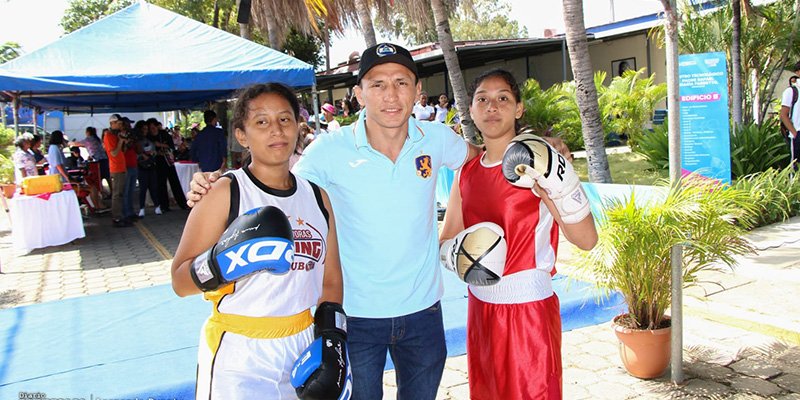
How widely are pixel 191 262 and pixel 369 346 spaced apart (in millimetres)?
817

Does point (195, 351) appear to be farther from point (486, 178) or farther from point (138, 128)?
point (138, 128)

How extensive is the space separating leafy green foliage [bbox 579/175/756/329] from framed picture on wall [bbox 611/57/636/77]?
16912 millimetres

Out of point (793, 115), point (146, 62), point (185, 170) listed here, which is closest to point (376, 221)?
point (146, 62)

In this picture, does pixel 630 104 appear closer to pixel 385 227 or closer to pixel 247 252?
pixel 385 227

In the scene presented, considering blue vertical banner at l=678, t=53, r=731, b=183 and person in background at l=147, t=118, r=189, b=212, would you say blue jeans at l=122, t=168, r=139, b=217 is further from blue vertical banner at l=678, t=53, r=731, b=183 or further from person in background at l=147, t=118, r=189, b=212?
blue vertical banner at l=678, t=53, r=731, b=183

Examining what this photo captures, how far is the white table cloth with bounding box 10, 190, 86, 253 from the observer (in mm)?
8594

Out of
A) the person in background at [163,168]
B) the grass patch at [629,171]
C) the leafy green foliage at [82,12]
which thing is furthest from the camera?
the leafy green foliage at [82,12]

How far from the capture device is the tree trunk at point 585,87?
7012 millimetres

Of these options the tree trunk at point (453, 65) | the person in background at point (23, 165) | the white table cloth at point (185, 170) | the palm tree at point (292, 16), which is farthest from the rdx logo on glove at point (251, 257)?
the palm tree at point (292, 16)

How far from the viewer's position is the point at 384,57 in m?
2.35

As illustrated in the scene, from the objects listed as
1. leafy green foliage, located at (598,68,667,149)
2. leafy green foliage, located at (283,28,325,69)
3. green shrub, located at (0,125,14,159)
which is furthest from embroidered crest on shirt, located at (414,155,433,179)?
leafy green foliage, located at (283,28,325,69)

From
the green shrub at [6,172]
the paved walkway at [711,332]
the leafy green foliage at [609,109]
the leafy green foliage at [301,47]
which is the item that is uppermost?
the leafy green foliage at [301,47]

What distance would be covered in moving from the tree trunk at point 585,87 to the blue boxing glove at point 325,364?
5.85m

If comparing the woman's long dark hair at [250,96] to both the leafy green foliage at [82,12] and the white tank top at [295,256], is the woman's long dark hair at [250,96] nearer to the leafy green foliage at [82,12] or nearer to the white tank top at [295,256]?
the white tank top at [295,256]
